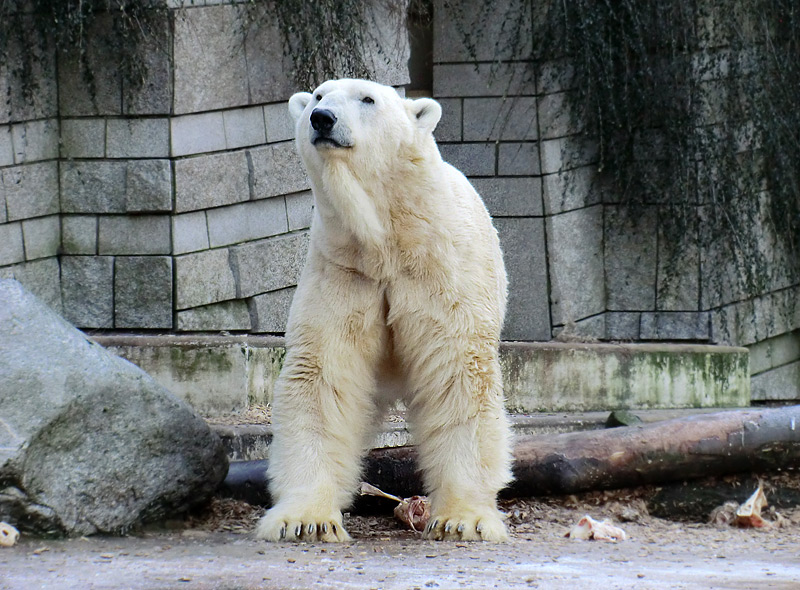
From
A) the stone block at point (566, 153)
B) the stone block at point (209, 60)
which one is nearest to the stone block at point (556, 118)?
the stone block at point (566, 153)

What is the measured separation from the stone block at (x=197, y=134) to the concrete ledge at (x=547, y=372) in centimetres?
101

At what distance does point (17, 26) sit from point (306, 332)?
108 inches

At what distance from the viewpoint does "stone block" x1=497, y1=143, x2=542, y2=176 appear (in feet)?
24.3

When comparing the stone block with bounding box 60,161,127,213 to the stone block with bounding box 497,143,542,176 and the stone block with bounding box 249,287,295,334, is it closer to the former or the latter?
the stone block with bounding box 249,287,295,334

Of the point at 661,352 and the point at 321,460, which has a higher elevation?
the point at 661,352

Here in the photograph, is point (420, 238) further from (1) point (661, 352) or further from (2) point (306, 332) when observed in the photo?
(1) point (661, 352)

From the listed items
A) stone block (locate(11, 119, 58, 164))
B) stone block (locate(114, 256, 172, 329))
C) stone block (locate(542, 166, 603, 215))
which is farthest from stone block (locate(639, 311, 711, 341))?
stone block (locate(11, 119, 58, 164))

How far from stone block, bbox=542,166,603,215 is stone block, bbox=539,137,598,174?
4 centimetres

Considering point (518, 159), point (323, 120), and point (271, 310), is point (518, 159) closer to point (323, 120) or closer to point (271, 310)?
point (271, 310)

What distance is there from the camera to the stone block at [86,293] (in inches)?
247

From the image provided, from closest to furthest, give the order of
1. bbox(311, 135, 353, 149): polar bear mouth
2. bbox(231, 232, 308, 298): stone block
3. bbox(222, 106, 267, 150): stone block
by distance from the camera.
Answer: bbox(311, 135, 353, 149): polar bear mouth, bbox(222, 106, 267, 150): stone block, bbox(231, 232, 308, 298): stone block

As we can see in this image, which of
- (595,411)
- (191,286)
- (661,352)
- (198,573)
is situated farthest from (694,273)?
(198,573)

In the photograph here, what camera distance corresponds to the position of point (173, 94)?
6.06 meters

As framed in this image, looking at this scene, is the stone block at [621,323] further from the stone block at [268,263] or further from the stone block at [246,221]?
the stone block at [246,221]
